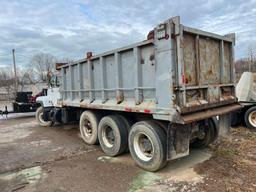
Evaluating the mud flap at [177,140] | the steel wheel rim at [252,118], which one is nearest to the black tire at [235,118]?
the steel wheel rim at [252,118]

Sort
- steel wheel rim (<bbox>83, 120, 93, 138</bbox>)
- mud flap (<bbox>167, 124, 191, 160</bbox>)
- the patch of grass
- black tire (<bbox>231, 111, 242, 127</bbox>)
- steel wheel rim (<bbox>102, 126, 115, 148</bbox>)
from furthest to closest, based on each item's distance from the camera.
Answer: black tire (<bbox>231, 111, 242, 127</bbox>), steel wheel rim (<bbox>83, 120, 93, 138</bbox>), steel wheel rim (<bbox>102, 126, 115, 148</bbox>), the patch of grass, mud flap (<bbox>167, 124, 191, 160</bbox>)

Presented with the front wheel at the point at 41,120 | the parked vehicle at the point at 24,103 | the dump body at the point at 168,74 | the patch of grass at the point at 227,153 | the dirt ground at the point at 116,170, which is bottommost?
the dirt ground at the point at 116,170

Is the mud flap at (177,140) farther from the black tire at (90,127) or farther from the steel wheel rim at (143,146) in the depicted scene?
the black tire at (90,127)

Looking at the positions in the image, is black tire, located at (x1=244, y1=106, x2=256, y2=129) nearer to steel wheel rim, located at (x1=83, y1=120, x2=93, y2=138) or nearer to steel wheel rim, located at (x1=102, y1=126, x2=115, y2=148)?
steel wheel rim, located at (x1=102, y1=126, x2=115, y2=148)

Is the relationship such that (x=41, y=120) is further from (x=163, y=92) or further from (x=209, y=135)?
(x=163, y=92)

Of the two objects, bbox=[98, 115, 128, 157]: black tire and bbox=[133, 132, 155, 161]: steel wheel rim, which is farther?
bbox=[98, 115, 128, 157]: black tire

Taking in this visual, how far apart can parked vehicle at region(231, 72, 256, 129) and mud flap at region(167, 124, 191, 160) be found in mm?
4692

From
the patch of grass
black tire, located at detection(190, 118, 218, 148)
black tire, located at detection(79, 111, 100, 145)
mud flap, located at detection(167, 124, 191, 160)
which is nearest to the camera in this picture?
mud flap, located at detection(167, 124, 191, 160)

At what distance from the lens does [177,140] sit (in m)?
4.89

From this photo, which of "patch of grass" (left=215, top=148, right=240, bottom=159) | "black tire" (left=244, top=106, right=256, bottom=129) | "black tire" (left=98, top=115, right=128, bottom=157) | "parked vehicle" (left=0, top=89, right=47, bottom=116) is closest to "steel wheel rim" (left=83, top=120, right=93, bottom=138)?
"black tire" (left=98, top=115, right=128, bottom=157)

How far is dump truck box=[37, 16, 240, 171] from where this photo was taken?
4.57m

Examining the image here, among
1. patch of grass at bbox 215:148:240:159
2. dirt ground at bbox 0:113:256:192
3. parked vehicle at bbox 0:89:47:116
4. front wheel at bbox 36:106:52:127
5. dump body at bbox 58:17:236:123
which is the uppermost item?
dump body at bbox 58:17:236:123

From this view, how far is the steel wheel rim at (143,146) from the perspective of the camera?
5.24 metres

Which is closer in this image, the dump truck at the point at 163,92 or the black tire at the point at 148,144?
the dump truck at the point at 163,92
